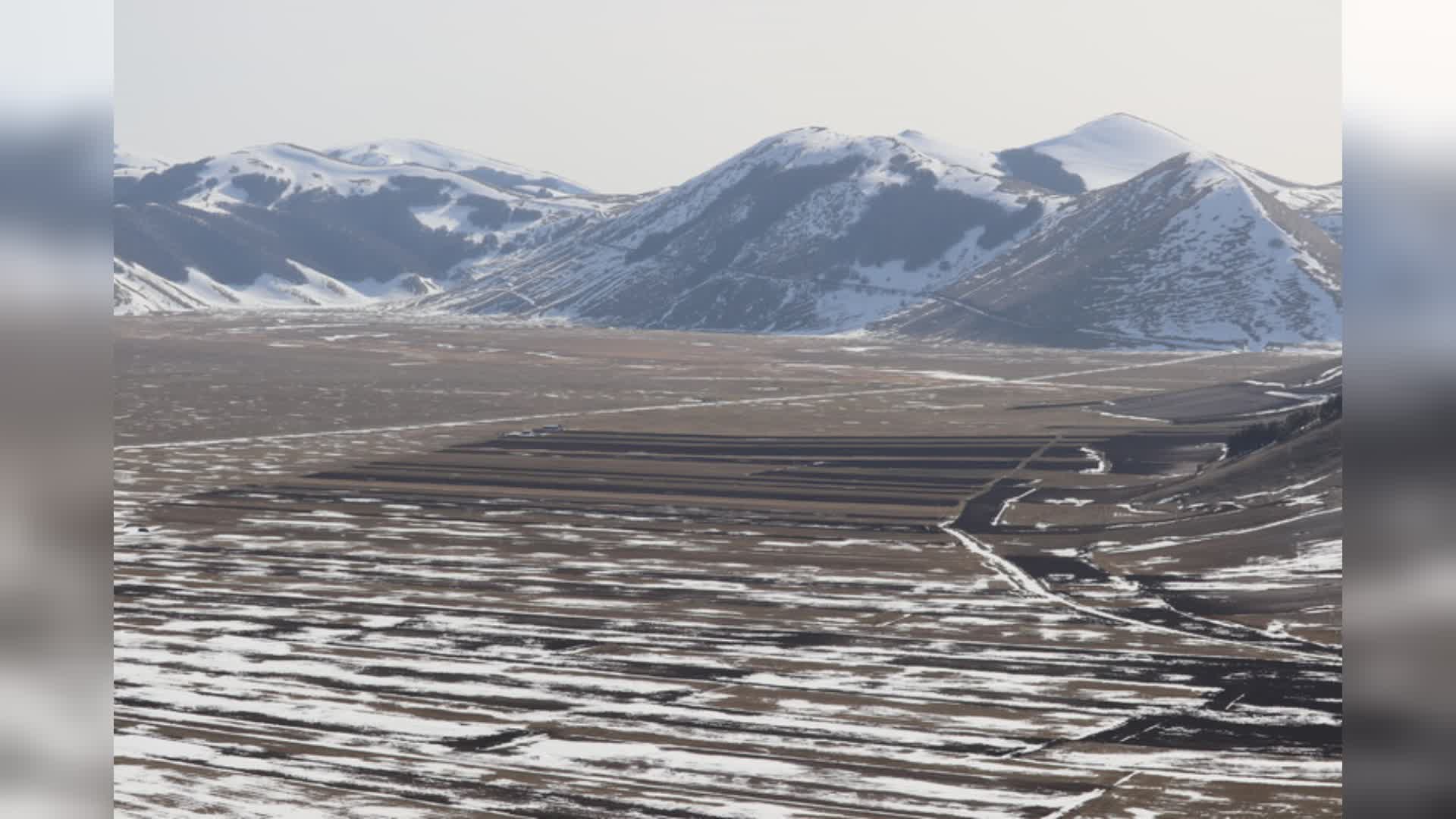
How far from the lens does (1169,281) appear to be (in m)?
172

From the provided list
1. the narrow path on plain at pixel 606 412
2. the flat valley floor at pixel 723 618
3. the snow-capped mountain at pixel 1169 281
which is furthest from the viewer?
the snow-capped mountain at pixel 1169 281

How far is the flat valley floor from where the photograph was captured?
21.5 m

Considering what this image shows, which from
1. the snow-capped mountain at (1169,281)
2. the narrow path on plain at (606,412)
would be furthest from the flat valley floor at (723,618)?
the snow-capped mountain at (1169,281)

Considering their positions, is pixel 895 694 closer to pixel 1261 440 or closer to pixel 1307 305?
pixel 1261 440

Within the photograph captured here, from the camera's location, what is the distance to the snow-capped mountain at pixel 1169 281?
161 meters

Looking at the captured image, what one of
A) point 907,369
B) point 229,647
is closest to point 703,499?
point 229,647

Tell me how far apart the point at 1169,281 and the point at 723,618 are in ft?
480

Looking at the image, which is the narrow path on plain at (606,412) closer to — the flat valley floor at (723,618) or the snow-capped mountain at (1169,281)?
the flat valley floor at (723,618)

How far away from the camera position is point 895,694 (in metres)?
26.7

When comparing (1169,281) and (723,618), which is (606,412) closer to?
(723,618)

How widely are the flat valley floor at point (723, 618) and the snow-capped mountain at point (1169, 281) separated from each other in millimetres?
82823

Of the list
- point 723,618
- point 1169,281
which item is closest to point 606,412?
point 723,618

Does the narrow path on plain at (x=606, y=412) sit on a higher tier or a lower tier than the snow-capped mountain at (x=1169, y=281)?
lower
